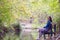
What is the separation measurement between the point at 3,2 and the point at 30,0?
7.59m

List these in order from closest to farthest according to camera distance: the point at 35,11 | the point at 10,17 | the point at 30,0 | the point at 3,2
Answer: the point at 3,2 → the point at 10,17 → the point at 30,0 → the point at 35,11

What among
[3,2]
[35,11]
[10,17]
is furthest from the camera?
[35,11]

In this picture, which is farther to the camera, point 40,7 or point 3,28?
point 40,7

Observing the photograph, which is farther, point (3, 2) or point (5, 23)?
point (5, 23)

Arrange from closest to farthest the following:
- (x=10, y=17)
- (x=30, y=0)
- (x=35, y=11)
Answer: (x=10, y=17) → (x=30, y=0) → (x=35, y=11)

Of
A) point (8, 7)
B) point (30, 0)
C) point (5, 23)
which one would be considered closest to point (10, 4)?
point (8, 7)

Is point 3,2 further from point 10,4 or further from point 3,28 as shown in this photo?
point 3,28

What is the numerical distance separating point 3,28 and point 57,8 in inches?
116

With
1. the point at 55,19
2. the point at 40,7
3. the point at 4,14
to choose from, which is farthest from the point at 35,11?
the point at 4,14

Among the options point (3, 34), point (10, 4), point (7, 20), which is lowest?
point (3, 34)

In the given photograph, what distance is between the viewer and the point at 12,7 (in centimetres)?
1170

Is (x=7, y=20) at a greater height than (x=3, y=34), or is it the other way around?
(x=7, y=20)

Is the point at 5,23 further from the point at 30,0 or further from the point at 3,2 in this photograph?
the point at 30,0

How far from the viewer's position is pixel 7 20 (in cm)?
1139
